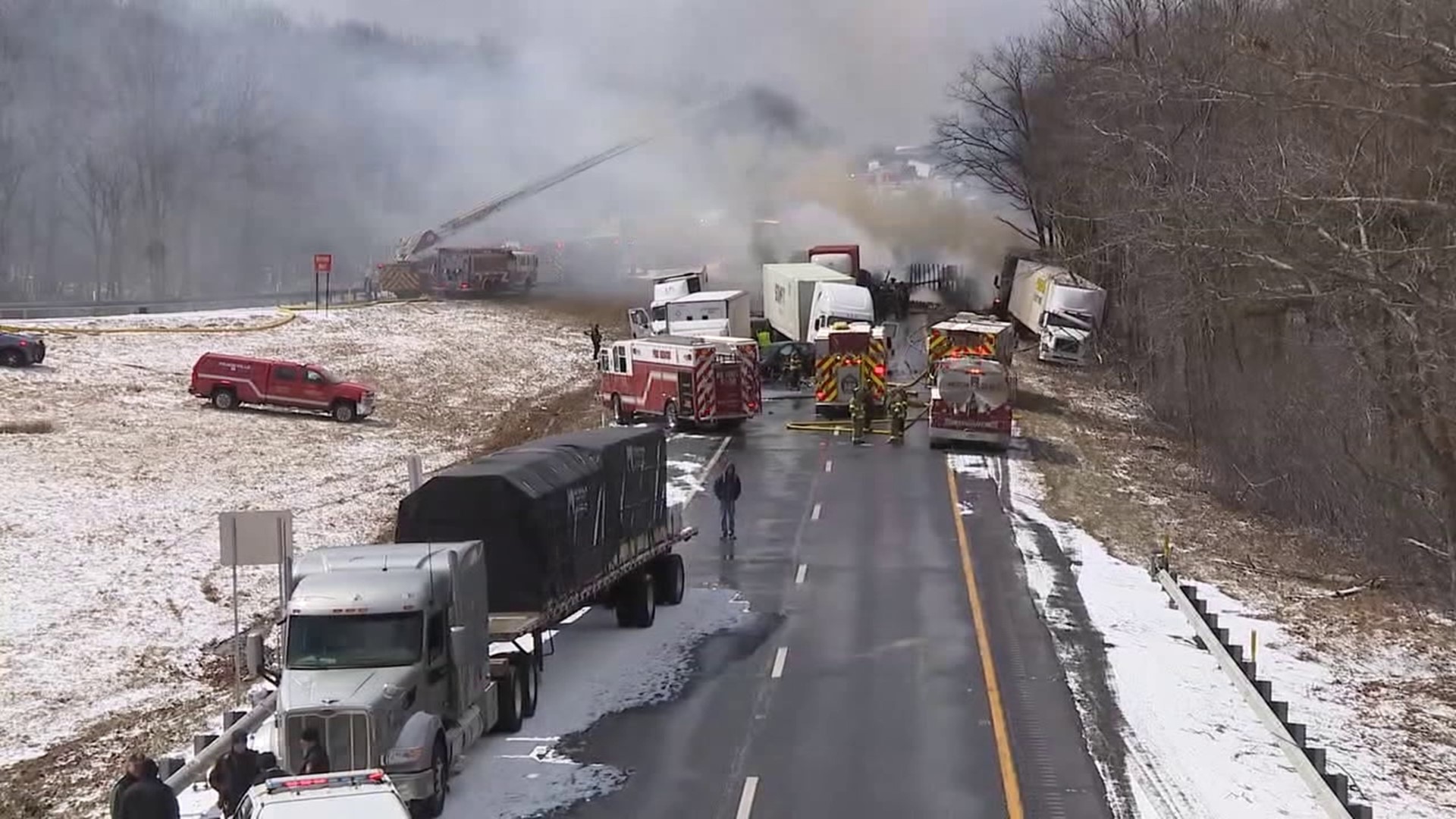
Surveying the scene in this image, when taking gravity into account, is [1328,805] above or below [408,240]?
below

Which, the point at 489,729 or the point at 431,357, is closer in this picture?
the point at 489,729

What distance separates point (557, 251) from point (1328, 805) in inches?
3278

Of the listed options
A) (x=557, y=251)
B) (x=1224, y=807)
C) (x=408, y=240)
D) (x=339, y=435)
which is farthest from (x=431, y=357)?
(x=1224, y=807)

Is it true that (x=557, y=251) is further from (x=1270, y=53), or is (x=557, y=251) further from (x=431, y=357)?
(x=1270, y=53)

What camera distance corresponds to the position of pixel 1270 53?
28.9m

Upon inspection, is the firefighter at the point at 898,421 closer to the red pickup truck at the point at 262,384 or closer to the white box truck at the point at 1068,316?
the red pickup truck at the point at 262,384

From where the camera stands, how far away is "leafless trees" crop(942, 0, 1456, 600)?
2509 centimetres

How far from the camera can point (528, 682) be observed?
20.2 m

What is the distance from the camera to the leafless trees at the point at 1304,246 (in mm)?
25094

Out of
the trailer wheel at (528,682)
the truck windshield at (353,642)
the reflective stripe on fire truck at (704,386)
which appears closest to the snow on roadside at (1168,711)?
the trailer wheel at (528,682)

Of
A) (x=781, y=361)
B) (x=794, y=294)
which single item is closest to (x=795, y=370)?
(x=781, y=361)

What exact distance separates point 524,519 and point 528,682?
7.11ft

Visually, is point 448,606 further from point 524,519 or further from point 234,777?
point 234,777

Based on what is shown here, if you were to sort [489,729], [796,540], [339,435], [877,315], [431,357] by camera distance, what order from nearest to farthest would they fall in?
[489,729], [796,540], [339,435], [431,357], [877,315]
